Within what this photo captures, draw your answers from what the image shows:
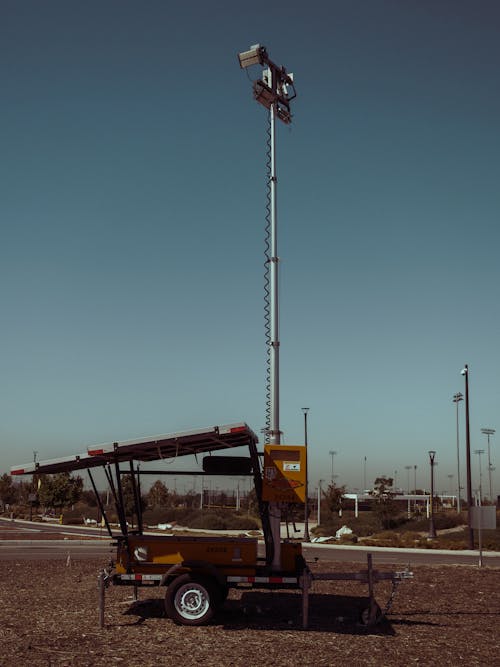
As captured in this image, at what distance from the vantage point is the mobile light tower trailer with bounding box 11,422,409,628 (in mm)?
11914

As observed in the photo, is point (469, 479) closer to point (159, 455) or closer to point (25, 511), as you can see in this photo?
point (159, 455)

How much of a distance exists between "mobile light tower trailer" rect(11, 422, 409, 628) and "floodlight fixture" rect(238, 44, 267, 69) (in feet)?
28.1

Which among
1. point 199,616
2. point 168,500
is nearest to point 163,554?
point 199,616

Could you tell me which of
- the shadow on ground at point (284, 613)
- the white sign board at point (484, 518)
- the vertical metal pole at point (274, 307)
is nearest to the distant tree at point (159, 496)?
the white sign board at point (484, 518)

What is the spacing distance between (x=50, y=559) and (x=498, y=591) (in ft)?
54.1

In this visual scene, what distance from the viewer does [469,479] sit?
3566cm

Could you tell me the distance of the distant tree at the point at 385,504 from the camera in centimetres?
5525

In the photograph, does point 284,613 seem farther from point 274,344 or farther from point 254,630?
point 274,344

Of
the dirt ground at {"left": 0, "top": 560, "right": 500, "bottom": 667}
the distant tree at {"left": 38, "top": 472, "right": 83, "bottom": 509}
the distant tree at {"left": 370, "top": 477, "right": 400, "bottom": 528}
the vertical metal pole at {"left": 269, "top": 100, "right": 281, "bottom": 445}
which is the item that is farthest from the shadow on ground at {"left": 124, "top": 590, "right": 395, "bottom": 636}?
the distant tree at {"left": 38, "top": 472, "right": 83, "bottom": 509}

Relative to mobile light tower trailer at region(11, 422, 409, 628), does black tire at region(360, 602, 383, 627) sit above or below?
below

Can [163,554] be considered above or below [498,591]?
above

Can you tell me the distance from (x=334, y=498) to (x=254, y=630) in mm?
61883

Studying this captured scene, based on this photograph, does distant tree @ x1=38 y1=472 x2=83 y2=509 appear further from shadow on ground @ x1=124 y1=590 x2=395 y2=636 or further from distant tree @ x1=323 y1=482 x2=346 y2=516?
shadow on ground @ x1=124 y1=590 x2=395 y2=636

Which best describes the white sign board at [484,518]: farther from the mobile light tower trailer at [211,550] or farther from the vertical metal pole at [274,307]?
the vertical metal pole at [274,307]
